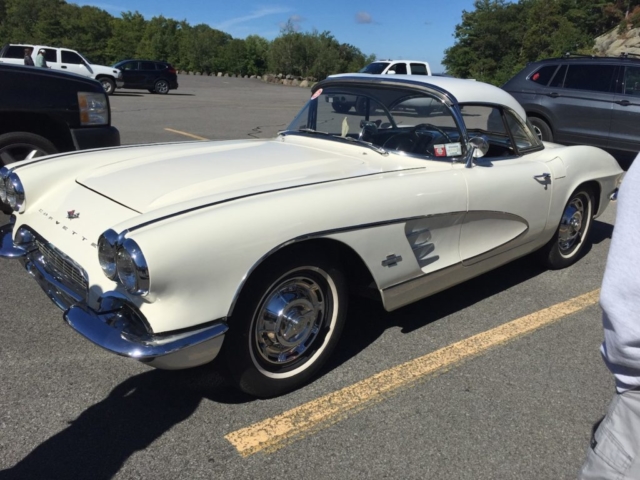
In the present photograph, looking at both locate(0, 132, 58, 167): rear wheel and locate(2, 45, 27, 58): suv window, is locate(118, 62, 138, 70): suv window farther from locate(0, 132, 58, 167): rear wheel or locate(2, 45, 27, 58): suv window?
locate(0, 132, 58, 167): rear wheel

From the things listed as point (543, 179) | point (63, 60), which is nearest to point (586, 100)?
point (543, 179)

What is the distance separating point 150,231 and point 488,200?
6.82 feet

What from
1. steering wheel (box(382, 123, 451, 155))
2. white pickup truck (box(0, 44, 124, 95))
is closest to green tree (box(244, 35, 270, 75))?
white pickup truck (box(0, 44, 124, 95))

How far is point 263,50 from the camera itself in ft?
173

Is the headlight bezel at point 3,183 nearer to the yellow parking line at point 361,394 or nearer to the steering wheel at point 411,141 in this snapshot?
the yellow parking line at point 361,394

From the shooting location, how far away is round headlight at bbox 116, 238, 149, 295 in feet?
7.17

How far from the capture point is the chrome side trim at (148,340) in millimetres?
2209

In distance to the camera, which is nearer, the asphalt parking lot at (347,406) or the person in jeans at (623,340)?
the person in jeans at (623,340)

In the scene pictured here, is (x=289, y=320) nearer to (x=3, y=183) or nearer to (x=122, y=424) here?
(x=122, y=424)

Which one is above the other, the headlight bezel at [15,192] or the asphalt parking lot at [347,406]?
the headlight bezel at [15,192]

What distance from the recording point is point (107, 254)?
2.35m

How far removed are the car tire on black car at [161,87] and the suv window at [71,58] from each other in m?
4.23

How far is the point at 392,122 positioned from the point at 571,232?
73.3 inches

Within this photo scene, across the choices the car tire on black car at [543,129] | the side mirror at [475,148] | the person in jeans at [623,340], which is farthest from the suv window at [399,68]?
the person in jeans at [623,340]
